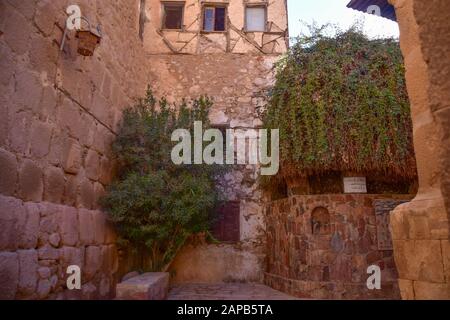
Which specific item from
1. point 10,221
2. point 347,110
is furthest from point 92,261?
point 347,110

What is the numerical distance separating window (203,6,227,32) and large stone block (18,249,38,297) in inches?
273

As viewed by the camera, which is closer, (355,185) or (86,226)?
(86,226)

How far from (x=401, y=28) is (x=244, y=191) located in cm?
579

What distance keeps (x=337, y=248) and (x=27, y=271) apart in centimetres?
440

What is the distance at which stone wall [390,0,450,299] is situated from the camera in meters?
1.38

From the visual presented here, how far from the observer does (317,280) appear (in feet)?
18.5

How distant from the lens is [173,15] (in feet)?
29.9

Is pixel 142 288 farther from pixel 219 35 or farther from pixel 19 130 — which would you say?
pixel 219 35

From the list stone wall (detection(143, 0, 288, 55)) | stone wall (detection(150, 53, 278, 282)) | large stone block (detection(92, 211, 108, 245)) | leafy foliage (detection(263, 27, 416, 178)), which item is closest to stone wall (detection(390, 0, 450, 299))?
leafy foliage (detection(263, 27, 416, 178))

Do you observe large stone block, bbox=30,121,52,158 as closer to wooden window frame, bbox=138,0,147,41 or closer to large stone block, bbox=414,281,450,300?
large stone block, bbox=414,281,450,300

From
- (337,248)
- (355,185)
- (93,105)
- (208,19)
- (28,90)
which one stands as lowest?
(337,248)

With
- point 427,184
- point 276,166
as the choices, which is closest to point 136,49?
point 276,166
